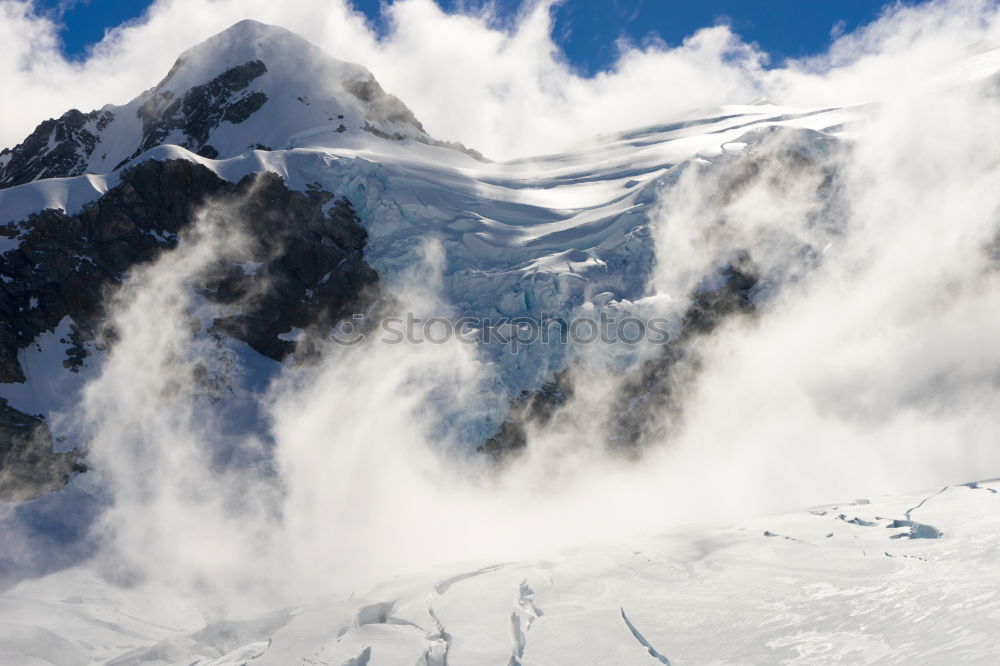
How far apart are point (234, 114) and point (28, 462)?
89.9 feet

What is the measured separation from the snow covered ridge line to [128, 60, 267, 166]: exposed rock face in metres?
20.4

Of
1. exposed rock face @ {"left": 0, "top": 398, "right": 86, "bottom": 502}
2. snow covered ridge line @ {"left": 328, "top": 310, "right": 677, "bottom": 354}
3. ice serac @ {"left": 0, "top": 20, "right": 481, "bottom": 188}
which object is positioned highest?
ice serac @ {"left": 0, "top": 20, "right": 481, "bottom": 188}

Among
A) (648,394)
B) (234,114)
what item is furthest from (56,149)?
(648,394)

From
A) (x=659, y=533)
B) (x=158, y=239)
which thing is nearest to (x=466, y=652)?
(x=659, y=533)

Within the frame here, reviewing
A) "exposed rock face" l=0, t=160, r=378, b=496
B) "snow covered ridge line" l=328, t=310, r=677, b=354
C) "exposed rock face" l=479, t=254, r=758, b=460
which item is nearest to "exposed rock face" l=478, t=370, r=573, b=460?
"exposed rock face" l=479, t=254, r=758, b=460

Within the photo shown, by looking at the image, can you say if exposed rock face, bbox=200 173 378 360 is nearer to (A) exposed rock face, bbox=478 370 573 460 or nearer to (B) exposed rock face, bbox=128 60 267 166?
(A) exposed rock face, bbox=478 370 573 460

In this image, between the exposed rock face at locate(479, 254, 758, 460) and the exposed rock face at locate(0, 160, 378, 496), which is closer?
the exposed rock face at locate(479, 254, 758, 460)

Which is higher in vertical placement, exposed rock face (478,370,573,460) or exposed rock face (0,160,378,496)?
exposed rock face (0,160,378,496)

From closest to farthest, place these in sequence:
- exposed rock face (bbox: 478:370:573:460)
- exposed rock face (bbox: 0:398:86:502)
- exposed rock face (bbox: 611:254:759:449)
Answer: exposed rock face (bbox: 0:398:86:502) < exposed rock face (bbox: 478:370:573:460) < exposed rock face (bbox: 611:254:759:449)

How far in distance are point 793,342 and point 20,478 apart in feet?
90.0

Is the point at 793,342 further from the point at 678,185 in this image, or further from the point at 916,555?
the point at 916,555

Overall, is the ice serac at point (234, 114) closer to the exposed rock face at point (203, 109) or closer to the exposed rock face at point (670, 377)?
the exposed rock face at point (203, 109)

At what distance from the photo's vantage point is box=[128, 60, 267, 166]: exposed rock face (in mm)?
49906

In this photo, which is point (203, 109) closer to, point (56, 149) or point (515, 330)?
point (56, 149)
